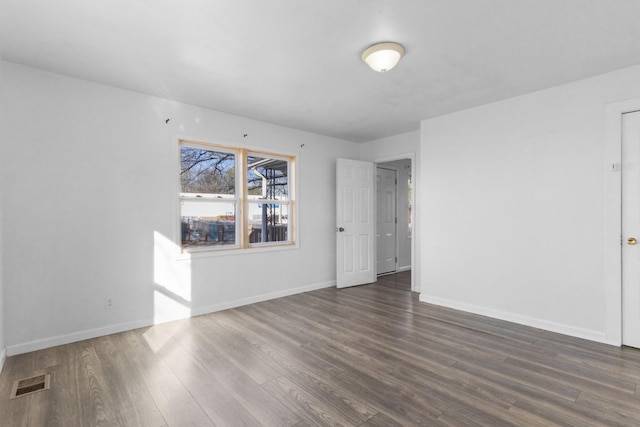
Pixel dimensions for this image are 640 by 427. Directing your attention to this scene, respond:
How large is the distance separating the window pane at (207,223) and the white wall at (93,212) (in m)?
0.21

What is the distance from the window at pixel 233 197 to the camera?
4020mm

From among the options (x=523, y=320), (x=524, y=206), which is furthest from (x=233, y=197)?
(x=523, y=320)

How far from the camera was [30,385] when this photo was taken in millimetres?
2354

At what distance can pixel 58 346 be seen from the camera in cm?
303

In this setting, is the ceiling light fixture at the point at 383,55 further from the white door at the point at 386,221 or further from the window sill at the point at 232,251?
the white door at the point at 386,221

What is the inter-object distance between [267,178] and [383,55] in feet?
9.03

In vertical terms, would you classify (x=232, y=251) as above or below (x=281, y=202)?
below

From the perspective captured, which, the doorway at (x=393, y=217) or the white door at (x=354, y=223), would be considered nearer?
the white door at (x=354, y=223)

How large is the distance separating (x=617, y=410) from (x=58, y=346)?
14.9 ft

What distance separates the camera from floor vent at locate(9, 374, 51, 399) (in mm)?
2264

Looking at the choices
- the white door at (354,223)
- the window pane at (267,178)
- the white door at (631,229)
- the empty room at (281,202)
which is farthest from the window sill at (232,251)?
the white door at (631,229)

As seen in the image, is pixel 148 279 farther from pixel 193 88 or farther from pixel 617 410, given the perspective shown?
pixel 617 410

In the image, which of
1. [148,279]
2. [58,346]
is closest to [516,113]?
[148,279]

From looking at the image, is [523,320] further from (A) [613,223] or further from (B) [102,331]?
(B) [102,331]
